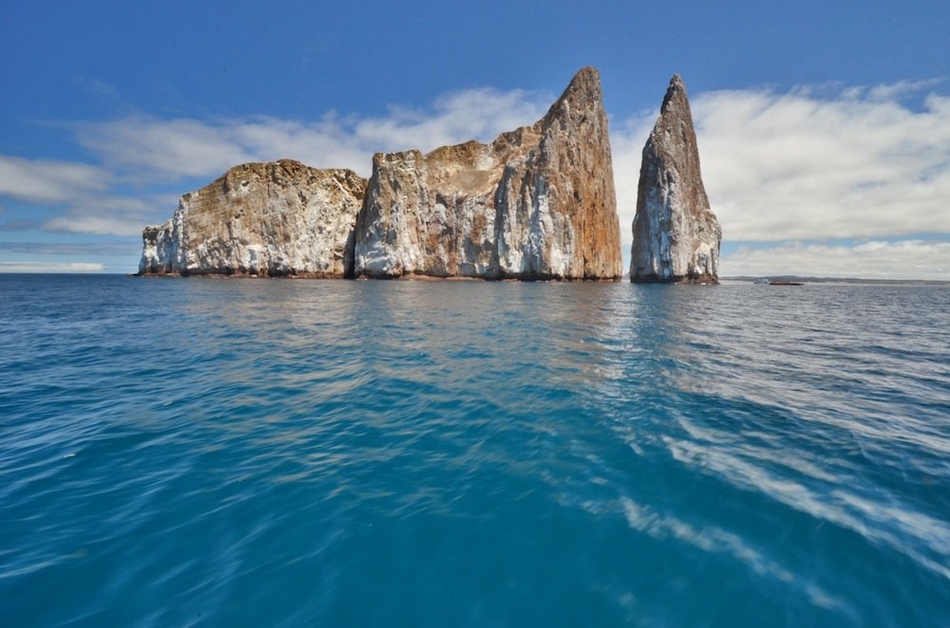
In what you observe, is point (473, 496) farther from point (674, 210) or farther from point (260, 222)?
point (260, 222)

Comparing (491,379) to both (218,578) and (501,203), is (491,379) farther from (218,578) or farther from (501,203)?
(501,203)

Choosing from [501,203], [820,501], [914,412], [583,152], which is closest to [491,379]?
[820,501]

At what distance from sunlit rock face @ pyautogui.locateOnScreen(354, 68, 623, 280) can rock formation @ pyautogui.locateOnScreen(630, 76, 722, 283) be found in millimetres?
7324

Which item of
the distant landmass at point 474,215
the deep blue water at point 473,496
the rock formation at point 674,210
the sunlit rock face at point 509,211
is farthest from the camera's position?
the rock formation at point 674,210

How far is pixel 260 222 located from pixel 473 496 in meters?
89.8

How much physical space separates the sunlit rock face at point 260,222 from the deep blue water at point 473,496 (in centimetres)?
7619

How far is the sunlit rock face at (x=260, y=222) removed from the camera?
80.5 metres

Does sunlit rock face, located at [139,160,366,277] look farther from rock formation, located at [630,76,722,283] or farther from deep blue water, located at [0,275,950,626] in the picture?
deep blue water, located at [0,275,950,626]

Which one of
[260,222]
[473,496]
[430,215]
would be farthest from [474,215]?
[473,496]

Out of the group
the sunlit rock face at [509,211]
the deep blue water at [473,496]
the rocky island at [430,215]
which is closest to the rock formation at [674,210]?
the rocky island at [430,215]

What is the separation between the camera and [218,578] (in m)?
3.65

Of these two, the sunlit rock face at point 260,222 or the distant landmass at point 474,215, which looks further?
the sunlit rock face at point 260,222

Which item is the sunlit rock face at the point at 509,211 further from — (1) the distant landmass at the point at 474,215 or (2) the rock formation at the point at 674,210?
(2) the rock formation at the point at 674,210

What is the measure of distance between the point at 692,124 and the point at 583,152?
2863 centimetres
